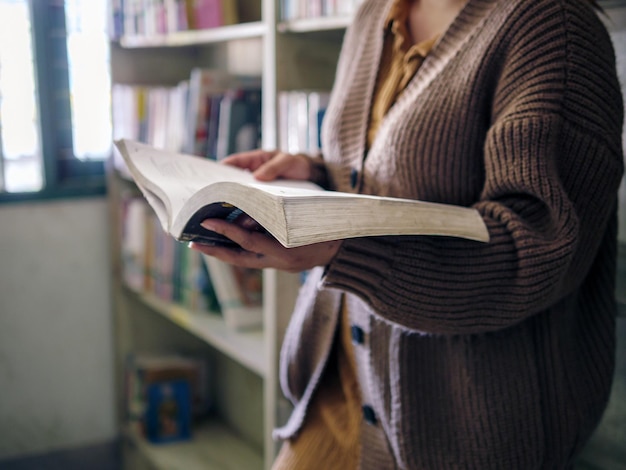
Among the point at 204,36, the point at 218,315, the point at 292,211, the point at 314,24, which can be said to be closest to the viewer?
the point at 292,211

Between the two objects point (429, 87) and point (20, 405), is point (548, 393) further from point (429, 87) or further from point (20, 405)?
point (20, 405)

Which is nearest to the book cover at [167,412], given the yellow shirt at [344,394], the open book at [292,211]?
the yellow shirt at [344,394]

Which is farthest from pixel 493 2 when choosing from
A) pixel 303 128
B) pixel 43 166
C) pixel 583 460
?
pixel 43 166

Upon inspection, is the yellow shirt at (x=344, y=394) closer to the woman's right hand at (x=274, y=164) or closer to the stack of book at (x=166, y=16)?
the woman's right hand at (x=274, y=164)

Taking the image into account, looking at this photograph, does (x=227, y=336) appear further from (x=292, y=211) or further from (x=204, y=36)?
(x=292, y=211)

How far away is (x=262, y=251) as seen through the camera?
686 mm

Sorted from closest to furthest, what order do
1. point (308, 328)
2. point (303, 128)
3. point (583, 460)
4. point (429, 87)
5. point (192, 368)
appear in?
point (429, 87)
point (308, 328)
point (583, 460)
point (303, 128)
point (192, 368)

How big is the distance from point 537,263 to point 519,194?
8 cm

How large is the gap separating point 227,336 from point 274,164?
783 mm

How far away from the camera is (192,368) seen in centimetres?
226

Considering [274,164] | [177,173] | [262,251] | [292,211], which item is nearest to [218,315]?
[274,164]

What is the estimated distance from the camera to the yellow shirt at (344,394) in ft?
3.08

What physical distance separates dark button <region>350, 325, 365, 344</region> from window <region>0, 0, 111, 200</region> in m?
1.62

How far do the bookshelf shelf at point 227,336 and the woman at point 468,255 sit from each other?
0.54 metres
